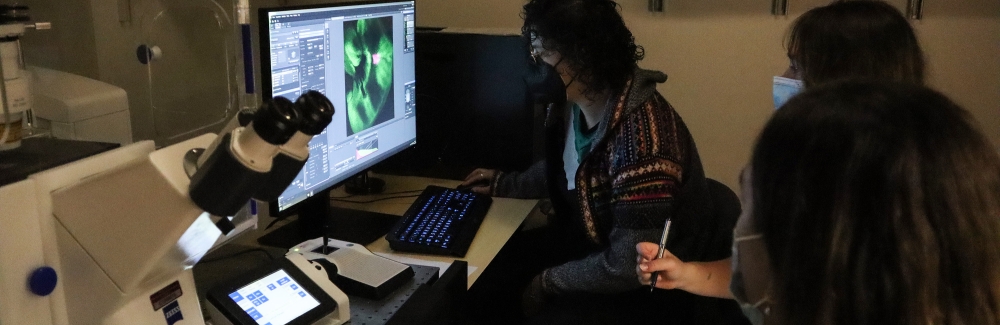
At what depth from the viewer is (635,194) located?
5.09ft

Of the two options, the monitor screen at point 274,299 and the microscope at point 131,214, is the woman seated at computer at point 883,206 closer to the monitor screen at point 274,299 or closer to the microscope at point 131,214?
the microscope at point 131,214

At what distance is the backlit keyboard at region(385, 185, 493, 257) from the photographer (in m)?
1.56

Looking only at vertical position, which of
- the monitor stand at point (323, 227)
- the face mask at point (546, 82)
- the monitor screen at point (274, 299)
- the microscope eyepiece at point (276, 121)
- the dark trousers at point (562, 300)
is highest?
the microscope eyepiece at point (276, 121)

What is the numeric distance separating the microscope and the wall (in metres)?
1.70

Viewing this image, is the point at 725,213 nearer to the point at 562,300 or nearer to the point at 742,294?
the point at 562,300

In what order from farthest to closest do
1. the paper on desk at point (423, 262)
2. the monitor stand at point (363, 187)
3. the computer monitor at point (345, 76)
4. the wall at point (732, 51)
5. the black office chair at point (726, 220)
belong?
the wall at point (732, 51), the monitor stand at point (363, 187), the black office chair at point (726, 220), the paper on desk at point (423, 262), the computer monitor at point (345, 76)

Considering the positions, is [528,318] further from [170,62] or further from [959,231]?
[959,231]

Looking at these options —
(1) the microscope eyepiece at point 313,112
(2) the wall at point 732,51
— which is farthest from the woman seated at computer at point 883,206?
(2) the wall at point 732,51

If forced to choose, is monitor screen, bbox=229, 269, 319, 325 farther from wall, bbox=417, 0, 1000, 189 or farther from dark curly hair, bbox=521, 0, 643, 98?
wall, bbox=417, 0, 1000, 189

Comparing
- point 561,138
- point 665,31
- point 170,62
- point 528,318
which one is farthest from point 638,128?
point 170,62

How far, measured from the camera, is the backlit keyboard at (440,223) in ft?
5.13

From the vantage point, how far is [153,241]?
73 cm

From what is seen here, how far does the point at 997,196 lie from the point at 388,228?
1.19 metres

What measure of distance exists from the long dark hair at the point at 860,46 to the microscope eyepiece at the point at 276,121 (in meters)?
1.04
